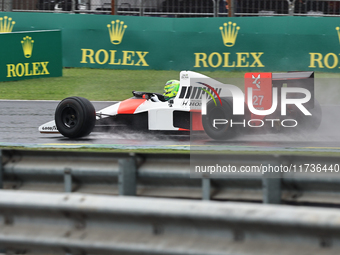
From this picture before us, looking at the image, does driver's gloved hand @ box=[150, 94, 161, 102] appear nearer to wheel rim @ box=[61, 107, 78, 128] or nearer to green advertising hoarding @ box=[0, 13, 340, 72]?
wheel rim @ box=[61, 107, 78, 128]

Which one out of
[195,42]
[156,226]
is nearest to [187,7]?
[195,42]

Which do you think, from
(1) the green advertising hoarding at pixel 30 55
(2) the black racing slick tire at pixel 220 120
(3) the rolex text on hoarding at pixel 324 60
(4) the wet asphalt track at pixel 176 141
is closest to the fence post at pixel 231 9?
(3) the rolex text on hoarding at pixel 324 60

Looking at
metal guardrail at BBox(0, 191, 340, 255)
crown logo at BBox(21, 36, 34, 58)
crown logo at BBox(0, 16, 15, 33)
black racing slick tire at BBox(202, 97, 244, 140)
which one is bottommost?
metal guardrail at BBox(0, 191, 340, 255)

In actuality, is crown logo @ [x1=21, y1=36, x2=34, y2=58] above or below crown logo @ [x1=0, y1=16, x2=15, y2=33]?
below

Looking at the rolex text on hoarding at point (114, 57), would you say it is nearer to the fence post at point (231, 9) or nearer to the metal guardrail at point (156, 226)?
the fence post at point (231, 9)

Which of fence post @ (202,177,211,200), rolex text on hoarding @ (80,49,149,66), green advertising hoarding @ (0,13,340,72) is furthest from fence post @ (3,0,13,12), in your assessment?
fence post @ (202,177,211,200)

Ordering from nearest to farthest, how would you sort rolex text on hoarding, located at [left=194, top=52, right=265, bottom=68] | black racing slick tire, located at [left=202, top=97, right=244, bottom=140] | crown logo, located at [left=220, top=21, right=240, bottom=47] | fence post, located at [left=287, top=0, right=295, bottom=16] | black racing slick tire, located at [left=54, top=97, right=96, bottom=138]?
black racing slick tire, located at [left=202, top=97, right=244, bottom=140] < black racing slick tire, located at [left=54, top=97, right=96, bottom=138] < rolex text on hoarding, located at [left=194, top=52, right=265, bottom=68] < crown logo, located at [left=220, top=21, right=240, bottom=47] < fence post, located at [left=287, top=0, right=295, bottom=16]

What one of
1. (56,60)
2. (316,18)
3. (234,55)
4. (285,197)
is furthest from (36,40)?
(285,197)

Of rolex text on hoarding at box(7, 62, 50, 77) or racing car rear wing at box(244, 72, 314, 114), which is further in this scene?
rolex text on hoarding at box(7, 62, 50, 77)

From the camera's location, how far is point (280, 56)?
14.8 m

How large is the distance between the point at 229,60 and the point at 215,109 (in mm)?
7545

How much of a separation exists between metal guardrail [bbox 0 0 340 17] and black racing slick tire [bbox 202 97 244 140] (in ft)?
30.0

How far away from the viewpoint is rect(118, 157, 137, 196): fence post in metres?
3.85

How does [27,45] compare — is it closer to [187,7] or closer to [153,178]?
[187,7]
